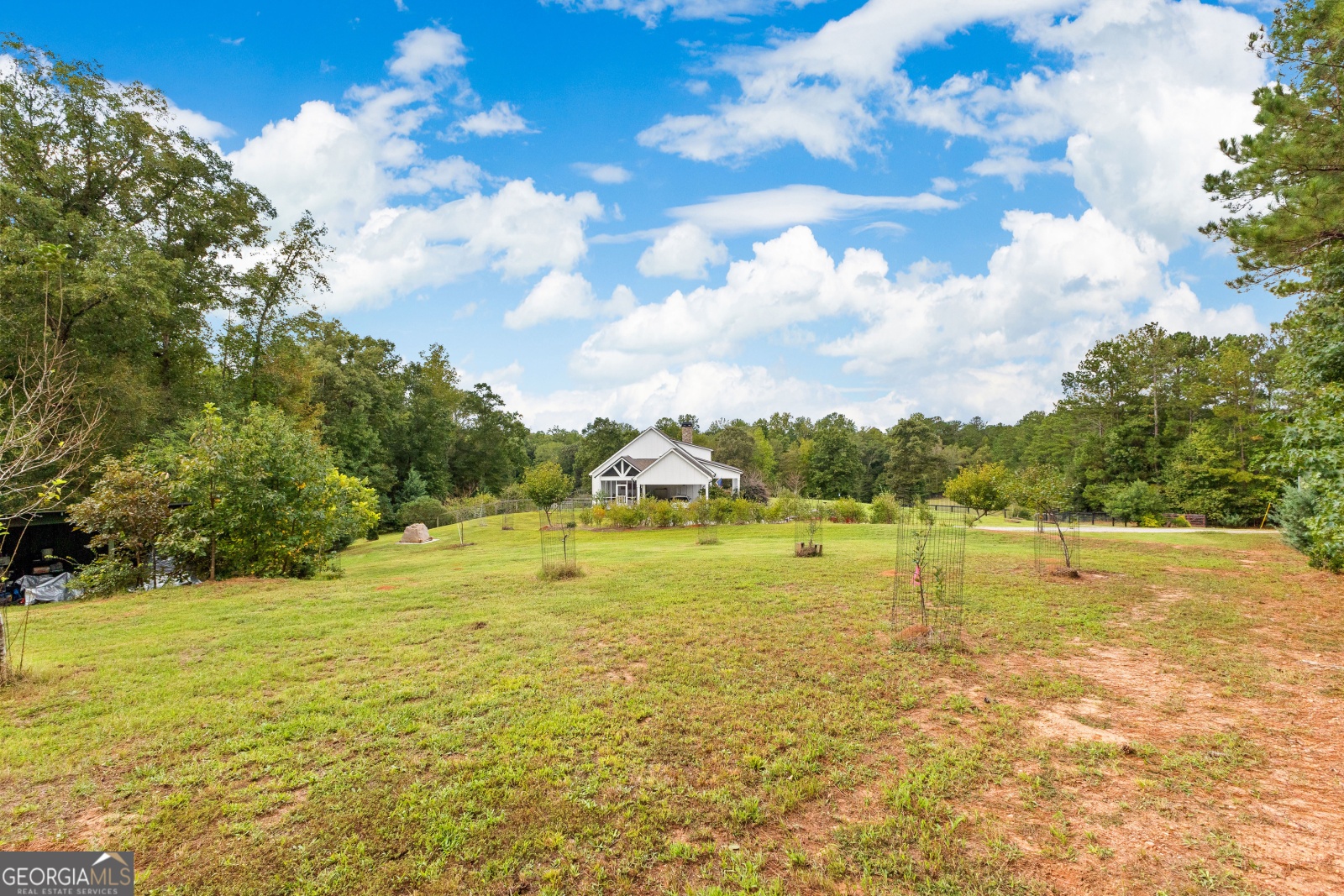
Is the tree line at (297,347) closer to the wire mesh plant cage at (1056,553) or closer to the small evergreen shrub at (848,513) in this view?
the wire mesh plant cage at (1056,553)

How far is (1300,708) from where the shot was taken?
4734 millimetres

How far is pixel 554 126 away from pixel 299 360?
1363cm

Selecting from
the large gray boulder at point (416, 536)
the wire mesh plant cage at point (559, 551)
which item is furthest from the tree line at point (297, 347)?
the wire mesh plant cage at point (559, 551)

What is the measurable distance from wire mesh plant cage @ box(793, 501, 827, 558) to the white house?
8.18 metres

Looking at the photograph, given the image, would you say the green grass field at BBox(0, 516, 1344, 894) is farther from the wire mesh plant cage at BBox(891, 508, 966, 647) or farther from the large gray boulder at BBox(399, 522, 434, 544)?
the large gray boulder at BBox(399, 522, 434, 544)

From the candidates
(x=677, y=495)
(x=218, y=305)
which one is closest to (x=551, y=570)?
(x=218, y=305)

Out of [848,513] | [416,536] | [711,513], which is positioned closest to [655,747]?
[711,513]

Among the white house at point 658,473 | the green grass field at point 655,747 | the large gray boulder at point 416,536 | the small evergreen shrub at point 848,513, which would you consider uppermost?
the white house at point 658,473

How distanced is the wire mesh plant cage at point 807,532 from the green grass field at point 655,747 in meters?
5.70

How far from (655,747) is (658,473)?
27.8 m

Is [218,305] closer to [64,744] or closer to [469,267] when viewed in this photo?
[469,267]

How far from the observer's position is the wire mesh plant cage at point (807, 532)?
14.0 meters

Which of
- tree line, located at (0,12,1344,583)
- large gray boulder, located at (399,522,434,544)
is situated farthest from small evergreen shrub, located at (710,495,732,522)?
tree line, located at (0,12,1344,583)

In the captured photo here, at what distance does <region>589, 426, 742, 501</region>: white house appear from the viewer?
31531mm
